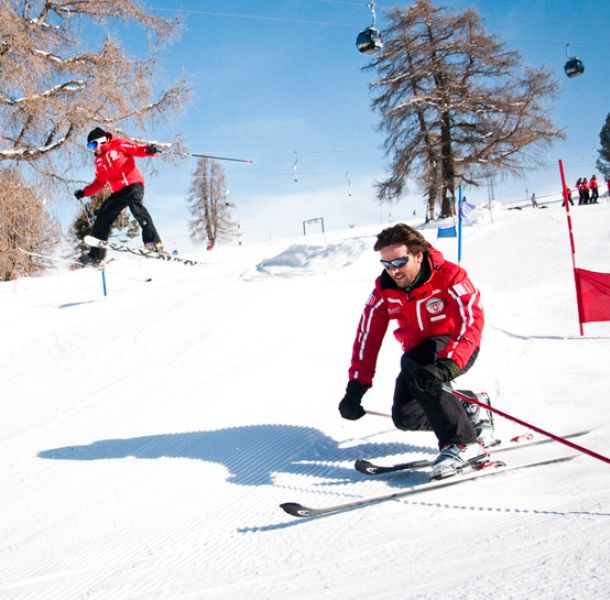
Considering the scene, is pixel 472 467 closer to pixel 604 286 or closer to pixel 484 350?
pixel 484 350

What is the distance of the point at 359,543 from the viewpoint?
2.36 m

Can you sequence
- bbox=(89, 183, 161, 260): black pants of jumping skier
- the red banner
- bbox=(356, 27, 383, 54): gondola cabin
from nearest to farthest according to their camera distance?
the red banner, bbox=(89, 183, 161, 260): black pants of jumping skier, bbox=(356, 27, 383, 54): gondola cabin

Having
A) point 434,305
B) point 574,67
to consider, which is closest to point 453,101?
point 574,67

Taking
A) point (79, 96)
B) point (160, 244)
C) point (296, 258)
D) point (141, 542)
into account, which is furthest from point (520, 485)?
point (79, 96)

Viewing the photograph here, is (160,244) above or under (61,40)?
under

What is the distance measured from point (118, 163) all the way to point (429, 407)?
245 inches

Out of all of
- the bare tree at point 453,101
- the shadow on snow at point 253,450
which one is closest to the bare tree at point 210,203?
the bare tree at point 453,101

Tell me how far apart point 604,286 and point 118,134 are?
11.3 m

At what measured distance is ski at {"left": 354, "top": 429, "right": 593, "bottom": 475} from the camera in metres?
3.22

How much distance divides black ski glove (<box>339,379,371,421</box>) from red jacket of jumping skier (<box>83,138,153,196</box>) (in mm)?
5426

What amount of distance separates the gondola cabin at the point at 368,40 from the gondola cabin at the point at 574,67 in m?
7.37

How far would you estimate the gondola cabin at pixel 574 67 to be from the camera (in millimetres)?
16297

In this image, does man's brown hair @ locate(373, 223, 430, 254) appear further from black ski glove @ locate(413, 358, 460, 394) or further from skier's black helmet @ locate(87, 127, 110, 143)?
skier's black helmet @ locate(87, 127, 110, 143)

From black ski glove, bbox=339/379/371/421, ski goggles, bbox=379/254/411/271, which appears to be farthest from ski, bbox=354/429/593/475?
ski goggles, bbox=379/254/411/271
